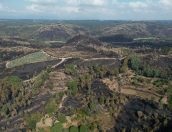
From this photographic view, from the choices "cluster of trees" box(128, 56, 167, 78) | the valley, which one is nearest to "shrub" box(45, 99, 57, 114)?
the valley

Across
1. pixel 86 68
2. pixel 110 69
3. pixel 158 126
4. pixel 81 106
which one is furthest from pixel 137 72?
pixel 158 126

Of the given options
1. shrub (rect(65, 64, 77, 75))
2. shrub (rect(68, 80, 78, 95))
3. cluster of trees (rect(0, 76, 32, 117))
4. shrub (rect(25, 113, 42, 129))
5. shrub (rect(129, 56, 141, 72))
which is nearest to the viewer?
shrub (rect(25, 113, 42, 129))

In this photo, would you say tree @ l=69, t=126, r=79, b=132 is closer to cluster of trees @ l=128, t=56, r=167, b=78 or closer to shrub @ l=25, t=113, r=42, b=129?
shrub @ l=25, t=113, r=42, b=129

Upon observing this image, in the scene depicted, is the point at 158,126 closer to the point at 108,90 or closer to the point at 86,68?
the point at 108,90

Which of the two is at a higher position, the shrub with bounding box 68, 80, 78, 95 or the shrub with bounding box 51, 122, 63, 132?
the shrub with bounding box 68, 80, 78, 95

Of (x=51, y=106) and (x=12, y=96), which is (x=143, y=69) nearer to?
(x=12, y=96)

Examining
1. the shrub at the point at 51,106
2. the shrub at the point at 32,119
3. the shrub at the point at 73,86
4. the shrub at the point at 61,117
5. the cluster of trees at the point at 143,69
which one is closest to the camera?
the shrub at the point at 32,119

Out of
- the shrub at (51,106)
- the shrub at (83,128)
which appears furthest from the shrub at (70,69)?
the shrub at (83,128)

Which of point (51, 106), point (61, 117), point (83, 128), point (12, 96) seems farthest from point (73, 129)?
point (12, 96)

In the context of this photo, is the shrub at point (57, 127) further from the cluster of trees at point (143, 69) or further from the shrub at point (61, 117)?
the cluster of trees at point (143, 69)
